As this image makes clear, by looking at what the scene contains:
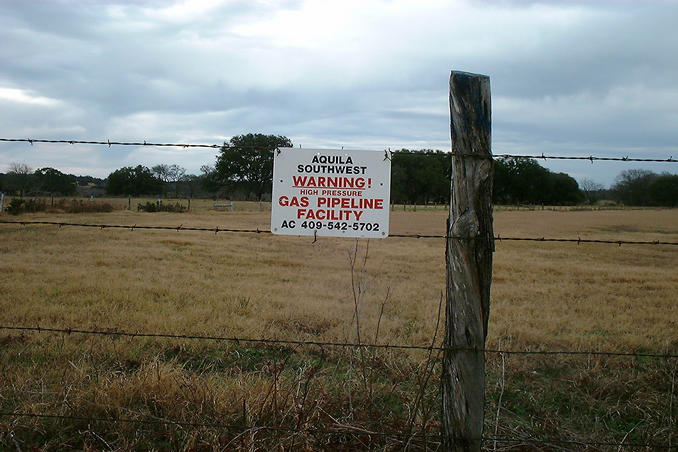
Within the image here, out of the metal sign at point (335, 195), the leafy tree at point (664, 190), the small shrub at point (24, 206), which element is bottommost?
the small shrub at point (24, 206)

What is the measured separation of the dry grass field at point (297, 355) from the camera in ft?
10.6

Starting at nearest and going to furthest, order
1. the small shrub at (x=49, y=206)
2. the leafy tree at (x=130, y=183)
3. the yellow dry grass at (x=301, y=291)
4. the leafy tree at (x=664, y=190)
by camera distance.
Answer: the yellow dry grass at (x=301, y=291) → the leafy tree at (x=130, y=183) → the small shrub at (x=49, y=206) → the leafy tree at (x=664, y=190)

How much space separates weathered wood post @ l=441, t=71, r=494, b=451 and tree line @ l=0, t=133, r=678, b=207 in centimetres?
19

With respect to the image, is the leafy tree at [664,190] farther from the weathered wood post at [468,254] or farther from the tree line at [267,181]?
the weathered wood post at [468,254]

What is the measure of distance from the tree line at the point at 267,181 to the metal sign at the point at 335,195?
0.21 m

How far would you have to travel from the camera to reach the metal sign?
2.93 metres

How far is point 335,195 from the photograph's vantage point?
9.66ft

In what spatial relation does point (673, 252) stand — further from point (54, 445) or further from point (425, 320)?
point (54, 445)

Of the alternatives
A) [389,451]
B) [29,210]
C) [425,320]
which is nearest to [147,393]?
[389,451]

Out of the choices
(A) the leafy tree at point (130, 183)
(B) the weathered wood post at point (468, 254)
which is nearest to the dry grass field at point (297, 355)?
(B) the weathered wood post at point (468, 254)

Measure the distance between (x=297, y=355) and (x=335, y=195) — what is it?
2623 mm

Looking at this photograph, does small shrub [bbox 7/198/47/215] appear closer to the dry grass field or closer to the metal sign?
the dry grass field

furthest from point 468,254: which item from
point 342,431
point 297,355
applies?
point 297,355

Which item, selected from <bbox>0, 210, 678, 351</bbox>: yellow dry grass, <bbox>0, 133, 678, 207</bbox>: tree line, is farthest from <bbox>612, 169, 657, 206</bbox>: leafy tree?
<bbox>0, 210, 678, 351</bbox>: yellow dry grass
